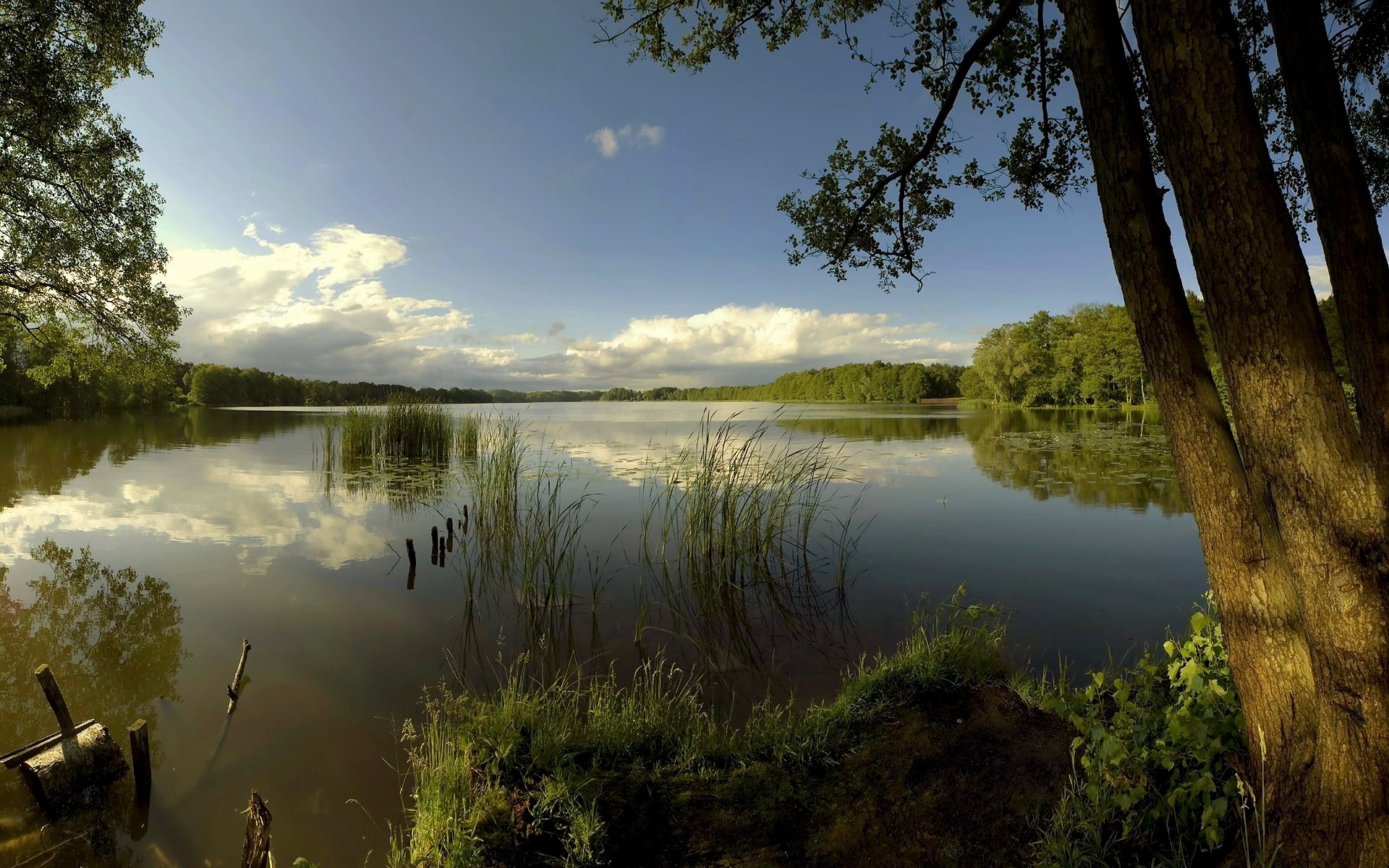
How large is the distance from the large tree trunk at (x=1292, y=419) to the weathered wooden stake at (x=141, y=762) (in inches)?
193

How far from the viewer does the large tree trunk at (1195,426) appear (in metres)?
1.83

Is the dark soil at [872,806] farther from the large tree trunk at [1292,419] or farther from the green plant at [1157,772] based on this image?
the large tree trunk at [1292,419]

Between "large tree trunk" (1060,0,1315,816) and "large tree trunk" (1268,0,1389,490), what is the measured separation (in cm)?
82

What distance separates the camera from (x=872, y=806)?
2557 millimetres

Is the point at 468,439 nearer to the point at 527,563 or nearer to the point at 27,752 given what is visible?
the point at 527,563

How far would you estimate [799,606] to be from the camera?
5770mm

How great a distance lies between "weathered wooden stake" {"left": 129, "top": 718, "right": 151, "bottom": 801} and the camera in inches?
117

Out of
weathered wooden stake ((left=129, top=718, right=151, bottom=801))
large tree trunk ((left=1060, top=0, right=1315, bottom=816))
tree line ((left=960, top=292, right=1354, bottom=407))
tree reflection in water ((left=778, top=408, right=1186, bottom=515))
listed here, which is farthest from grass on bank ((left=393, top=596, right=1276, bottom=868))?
tree line ((left=960, top=292, right=1354, bottom=407))

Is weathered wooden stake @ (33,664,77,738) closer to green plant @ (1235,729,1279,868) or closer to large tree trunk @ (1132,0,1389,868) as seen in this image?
green plant @ (1235,729,1279,868)

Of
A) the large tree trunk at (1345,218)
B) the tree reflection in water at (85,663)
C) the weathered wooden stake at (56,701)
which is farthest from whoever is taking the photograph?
the weathered wooden stake at (56,701)

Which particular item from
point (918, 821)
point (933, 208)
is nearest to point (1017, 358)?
point (933, 208)

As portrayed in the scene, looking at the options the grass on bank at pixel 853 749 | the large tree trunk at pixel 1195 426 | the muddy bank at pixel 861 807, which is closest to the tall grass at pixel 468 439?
the grass on bank at pixel 853 749

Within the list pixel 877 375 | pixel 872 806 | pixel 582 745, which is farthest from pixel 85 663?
pixel 877 375

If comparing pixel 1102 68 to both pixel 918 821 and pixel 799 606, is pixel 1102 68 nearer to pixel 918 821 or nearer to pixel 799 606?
pixel 918 821
